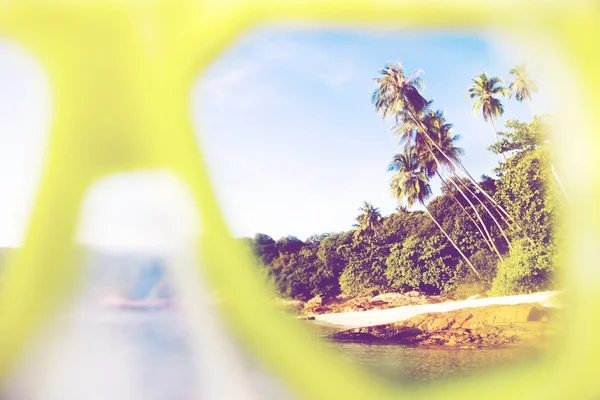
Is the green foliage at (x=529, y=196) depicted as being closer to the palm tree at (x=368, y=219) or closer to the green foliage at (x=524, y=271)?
the green foliage at (x=524, y=271)

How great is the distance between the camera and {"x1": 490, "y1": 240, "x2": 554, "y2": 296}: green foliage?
0.50 meters

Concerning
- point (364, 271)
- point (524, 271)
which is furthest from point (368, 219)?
point (524, 271)

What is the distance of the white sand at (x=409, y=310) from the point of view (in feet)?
1.65

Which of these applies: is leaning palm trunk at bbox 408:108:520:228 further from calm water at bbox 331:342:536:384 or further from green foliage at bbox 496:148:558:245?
calm water at bbox 331:342:536:384

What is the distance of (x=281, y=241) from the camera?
50 centimetres

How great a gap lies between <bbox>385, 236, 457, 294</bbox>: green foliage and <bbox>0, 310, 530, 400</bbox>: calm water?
59 mm

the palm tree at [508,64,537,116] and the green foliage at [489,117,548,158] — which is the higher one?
the palm tree at [508,64,537,116]

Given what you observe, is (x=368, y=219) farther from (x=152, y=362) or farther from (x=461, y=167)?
(x=152, y=362)

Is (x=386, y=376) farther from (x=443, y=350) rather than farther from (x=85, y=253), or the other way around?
(x=85, y=253)

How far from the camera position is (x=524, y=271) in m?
0.50

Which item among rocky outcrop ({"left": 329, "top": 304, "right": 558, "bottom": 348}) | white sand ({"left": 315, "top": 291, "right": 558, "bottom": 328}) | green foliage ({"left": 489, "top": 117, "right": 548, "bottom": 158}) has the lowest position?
rocky outcrop ({"left": 329, "top": 304, "right": 558, "bottom": 348})

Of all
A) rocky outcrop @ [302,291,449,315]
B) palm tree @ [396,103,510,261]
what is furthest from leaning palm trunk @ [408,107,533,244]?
rocky outcrop @ [302,291,449,315]

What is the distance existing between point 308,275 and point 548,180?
25 cm

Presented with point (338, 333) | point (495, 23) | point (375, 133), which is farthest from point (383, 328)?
point (495, 23)
